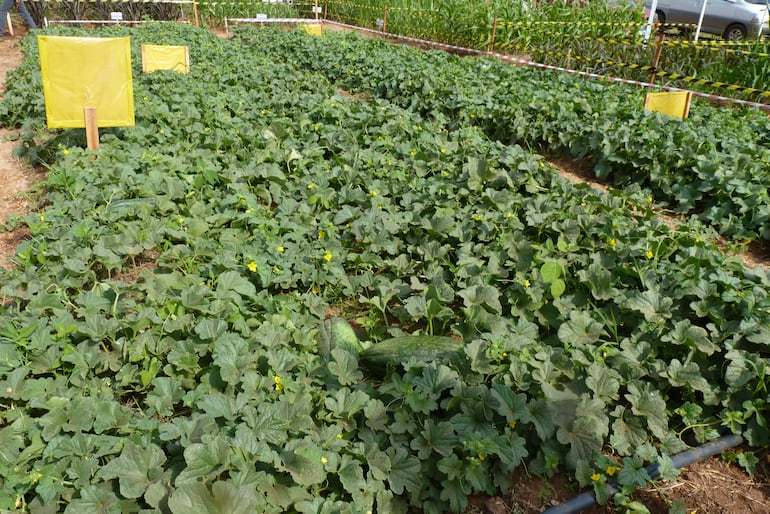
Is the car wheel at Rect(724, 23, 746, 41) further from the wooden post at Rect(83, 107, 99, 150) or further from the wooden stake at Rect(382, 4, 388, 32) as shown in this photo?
the wooden post at Rect(83, 107, 99, 150)

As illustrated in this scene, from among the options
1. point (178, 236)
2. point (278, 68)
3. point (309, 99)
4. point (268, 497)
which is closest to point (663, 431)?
point (268, 497)

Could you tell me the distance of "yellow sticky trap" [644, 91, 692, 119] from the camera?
7.41 metres

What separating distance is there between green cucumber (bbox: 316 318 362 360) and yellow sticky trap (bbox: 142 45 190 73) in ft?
25.1

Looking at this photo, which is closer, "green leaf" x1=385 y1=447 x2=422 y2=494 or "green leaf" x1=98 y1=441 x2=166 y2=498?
"green leaf" x1=98 y1=441 x2=166 y2=498

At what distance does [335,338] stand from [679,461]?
1.80 metres

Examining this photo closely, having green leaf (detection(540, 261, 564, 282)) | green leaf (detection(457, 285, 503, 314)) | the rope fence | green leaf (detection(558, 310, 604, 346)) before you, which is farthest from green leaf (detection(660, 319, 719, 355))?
the rope fence

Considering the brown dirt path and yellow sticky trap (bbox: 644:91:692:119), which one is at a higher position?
yellow sticky trap (bbox: 644:91:692:119)

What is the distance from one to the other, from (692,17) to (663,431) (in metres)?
19.3

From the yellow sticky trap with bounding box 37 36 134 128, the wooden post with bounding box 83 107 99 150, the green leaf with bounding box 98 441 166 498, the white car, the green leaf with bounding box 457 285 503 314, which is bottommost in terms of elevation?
the green leaf with bounding box 98 441 166 498

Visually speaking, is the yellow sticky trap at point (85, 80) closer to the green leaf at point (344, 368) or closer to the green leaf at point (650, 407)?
the green leaf at point (344, 368)

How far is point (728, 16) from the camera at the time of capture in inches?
666

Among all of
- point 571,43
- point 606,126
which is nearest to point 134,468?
point 606,126

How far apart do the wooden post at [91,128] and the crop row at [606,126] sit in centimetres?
394

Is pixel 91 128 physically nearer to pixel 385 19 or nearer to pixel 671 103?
pixel 671 103
